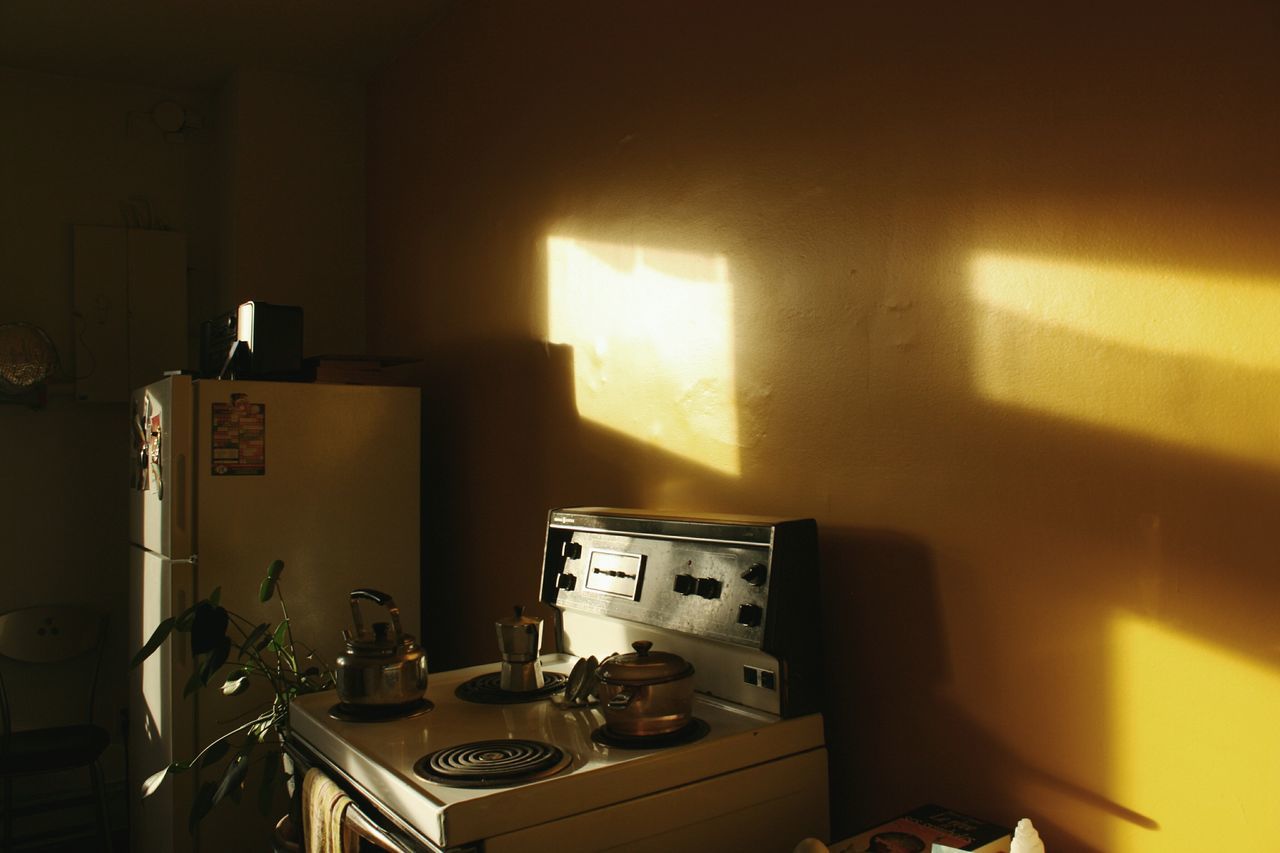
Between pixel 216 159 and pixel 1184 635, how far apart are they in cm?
377

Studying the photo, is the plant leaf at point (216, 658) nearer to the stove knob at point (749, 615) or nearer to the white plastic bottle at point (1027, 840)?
the stove knob at point (749, 615)

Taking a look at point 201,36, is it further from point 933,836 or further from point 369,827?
point 933,836

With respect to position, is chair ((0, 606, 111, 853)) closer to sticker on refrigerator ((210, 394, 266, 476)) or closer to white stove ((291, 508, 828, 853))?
sticker on refrigerator ((210, 394, 266, 476))

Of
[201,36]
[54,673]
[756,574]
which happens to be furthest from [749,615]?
[54,673]

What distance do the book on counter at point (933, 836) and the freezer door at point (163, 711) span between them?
6.15 ft

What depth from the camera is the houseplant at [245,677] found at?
87.0 inches

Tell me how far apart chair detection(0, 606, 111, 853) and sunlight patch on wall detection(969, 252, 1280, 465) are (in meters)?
3.10

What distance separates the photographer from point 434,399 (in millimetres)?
3236

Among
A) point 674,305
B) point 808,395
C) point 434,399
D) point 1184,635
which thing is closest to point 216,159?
point 434,399

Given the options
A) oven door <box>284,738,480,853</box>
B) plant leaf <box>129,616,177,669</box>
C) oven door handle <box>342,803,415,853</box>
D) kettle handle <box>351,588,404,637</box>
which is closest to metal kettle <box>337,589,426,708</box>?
kettle handle <box>351,588,404,637</box>

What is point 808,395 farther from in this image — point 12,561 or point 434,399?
point 12,561

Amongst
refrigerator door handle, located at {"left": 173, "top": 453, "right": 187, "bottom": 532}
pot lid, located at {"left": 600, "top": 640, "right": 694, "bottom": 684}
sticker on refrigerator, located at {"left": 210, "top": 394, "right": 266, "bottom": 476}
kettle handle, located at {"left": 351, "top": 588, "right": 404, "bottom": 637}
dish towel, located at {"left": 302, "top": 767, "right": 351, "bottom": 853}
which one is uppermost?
sticker on refrigerator, located at {"left": 210, "top": 394, "right": 266, "bottom": 476}

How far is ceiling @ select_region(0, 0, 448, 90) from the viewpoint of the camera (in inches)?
125

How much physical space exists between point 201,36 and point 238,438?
1603 mm
